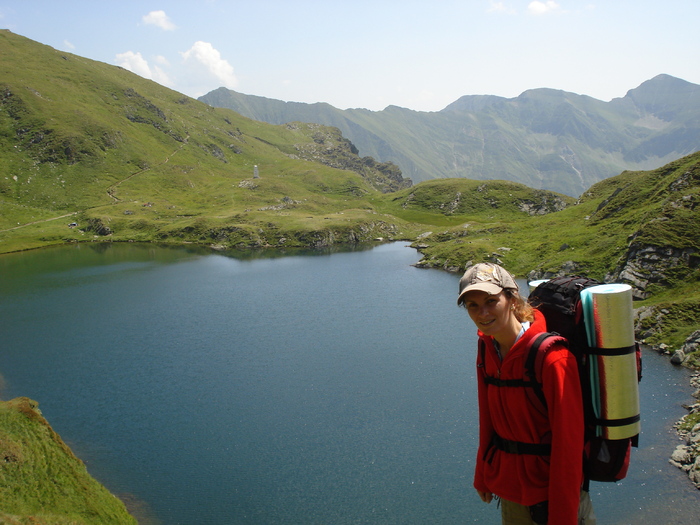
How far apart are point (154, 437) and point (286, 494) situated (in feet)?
43.1

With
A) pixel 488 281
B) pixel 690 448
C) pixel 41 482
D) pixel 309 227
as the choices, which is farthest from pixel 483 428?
pixel 309 227

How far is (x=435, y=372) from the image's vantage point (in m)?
46.3

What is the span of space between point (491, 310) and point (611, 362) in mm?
1847

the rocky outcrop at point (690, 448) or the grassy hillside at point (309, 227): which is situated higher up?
the grassy hillside at point (309, 227)

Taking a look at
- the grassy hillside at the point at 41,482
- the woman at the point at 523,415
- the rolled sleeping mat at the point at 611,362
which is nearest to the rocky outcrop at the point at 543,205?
the grassy hillside at the point at 41,482

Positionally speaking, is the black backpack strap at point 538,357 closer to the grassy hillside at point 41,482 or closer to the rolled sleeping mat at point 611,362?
the rolled sleeping mat at point 611,362

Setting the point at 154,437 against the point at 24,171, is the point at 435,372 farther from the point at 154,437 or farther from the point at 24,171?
the point at 24,171

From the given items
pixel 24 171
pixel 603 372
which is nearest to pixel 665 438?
pixel 603 372

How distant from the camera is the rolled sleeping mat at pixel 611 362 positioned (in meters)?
6.92

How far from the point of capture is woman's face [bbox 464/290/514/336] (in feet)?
24.6

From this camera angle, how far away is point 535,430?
753 cm

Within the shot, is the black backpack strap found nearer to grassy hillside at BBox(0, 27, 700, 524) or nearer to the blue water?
the blue water

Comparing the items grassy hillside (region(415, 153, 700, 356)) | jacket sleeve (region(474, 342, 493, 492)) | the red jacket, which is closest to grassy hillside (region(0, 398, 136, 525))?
jacket sleeve (region(474, 342, 493, 492))

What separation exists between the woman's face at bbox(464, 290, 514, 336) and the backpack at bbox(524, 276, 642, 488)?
→ 0.58 meters
